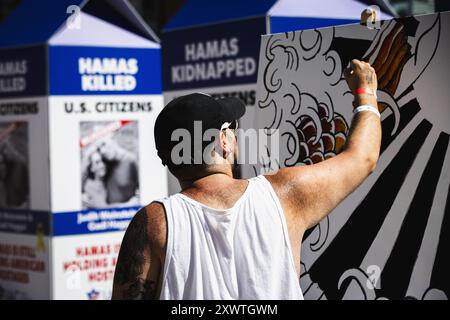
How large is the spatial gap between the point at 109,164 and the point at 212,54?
1243 mm

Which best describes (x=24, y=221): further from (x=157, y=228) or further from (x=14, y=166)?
(x=157, y=228)

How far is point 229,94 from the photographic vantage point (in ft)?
16.5

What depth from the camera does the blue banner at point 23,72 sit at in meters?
5.61

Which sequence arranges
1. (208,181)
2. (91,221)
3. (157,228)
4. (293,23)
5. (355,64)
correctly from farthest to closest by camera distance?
(91,221)
(293,23)
(355,64)
(208,181)
(157,228)

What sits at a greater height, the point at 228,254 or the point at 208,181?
the point at 208,181

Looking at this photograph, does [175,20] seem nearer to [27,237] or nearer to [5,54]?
[5,54]

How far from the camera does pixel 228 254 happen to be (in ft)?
7.86

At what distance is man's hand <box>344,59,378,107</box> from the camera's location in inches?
104

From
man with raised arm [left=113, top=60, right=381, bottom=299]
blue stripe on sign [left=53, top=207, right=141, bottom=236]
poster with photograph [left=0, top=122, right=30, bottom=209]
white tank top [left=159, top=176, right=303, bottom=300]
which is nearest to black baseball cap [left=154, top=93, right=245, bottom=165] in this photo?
man with raised arm [left=113, top=60, right=381, bottom=299]

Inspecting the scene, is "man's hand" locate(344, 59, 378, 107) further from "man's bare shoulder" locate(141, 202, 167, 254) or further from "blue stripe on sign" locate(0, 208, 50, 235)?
"blue stripe on sign" locate(0, 208, 50, 235)

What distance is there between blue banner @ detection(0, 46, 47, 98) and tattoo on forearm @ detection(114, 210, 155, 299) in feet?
11.0

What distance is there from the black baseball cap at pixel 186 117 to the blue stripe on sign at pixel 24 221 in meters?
3.26

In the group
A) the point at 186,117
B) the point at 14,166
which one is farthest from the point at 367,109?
the point at 14,166

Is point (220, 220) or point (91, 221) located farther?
point (91, 221)
